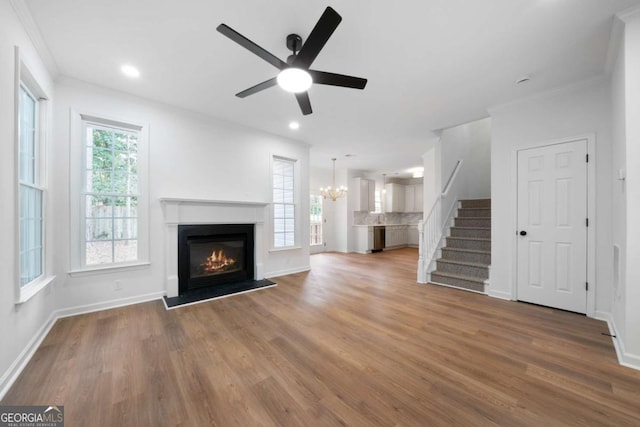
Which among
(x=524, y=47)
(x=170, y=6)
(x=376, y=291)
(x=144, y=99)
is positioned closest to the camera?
(x=170, y=6)

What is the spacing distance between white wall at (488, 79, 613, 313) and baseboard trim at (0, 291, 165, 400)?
16.6ft

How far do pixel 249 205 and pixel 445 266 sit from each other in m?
3.73

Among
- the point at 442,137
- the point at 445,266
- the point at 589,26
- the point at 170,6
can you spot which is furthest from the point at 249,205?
the point at 589,26

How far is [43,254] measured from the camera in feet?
8.70

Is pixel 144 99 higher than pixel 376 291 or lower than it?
higher

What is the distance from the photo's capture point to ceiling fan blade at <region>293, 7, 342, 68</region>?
158 cm

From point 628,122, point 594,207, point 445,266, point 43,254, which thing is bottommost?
point 445,266

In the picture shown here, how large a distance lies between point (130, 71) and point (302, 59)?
2.25 meters

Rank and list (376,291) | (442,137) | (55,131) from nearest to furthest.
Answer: (55,131), (376,291), (442,137)

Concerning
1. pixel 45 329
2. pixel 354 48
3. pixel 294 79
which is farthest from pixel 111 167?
pixel 354 48

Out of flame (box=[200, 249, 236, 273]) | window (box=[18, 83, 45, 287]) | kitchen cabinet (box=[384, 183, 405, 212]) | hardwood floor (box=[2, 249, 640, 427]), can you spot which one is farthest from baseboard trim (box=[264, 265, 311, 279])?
kitchen cabinet (box=[384, 183, 405, 212])

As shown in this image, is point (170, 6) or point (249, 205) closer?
point (170, 6)

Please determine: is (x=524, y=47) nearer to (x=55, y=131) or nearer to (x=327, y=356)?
(x=327, y=356)

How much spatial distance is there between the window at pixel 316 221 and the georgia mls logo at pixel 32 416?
268 inches
